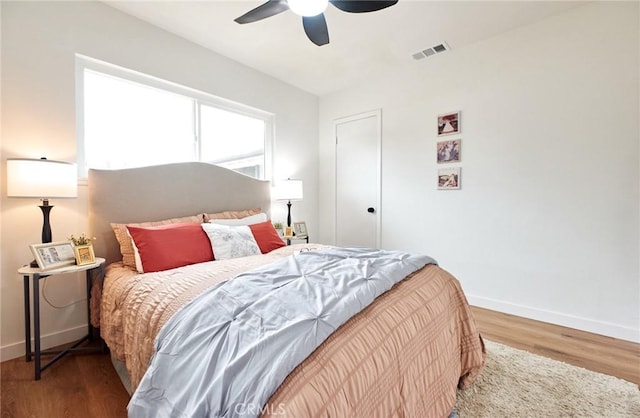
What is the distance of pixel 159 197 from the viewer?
251 centimetres

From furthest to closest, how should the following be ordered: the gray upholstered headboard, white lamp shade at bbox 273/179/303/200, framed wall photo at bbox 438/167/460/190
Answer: white lamp shade at bbox 273/179/303/200
framed wall photo at bbox 438/167/460/190
the gray upholstered headboard

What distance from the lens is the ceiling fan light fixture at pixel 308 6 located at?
5.49 ft

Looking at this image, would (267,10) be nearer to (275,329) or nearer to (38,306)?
(275,329)

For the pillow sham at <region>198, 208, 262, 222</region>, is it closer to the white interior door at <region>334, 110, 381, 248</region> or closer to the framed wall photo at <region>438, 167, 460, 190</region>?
the white interior door at <region>334, 110, 381, 248</region>

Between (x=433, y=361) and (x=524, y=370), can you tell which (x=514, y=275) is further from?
(x=433, y=361)

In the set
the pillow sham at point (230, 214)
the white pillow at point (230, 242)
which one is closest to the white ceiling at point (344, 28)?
the pillow sham at point (230, 214)

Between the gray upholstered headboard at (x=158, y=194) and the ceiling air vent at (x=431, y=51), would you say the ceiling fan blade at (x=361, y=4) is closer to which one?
the ceiling air vent at (x=431, y=51)

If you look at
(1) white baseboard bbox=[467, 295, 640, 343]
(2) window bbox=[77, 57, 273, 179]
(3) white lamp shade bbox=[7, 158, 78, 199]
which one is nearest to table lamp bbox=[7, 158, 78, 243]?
(3) white lamp shade bbox=[7, 158, 78, 199]

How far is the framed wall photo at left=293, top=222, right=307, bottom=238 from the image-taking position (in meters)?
3.80

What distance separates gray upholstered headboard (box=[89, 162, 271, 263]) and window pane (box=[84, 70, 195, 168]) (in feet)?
0.93

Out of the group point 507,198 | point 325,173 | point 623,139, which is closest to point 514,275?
point 507,198

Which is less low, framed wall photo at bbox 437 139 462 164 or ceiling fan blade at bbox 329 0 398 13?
ceiling fan blade at bbox 329 0 398 13

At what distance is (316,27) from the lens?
2.00 metres

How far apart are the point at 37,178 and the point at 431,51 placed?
3.59 meters
